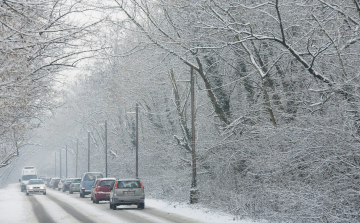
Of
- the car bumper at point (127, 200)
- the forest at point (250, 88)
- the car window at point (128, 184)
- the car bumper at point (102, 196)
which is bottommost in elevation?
the car bumper at point (102, 196)

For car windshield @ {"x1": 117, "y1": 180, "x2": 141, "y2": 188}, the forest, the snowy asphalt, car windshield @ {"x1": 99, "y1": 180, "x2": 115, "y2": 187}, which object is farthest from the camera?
car windshield @ {"x1": 99, "y1": 180, "x2": 115, "y2": 187}

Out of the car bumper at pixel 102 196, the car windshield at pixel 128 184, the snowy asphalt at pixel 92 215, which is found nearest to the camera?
the snowy asphalt at pixel 92 215

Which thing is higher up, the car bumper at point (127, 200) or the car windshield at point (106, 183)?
the car windshield at point (106, 183)

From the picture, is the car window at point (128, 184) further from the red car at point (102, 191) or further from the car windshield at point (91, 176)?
the car windshield at point (91, 176)

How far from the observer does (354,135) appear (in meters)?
11.2

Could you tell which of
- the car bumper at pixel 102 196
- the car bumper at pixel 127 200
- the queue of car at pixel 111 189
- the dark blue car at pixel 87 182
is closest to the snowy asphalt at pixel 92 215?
the car bumper at pixel 127 200

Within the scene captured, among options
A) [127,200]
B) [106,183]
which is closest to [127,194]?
[127,200]

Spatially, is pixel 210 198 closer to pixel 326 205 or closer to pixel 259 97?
pixel 259 97

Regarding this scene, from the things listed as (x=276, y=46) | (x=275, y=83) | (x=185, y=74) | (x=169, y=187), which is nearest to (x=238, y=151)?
(x=275, y=83)

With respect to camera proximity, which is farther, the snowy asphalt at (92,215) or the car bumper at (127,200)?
the car bumper at (127,200)

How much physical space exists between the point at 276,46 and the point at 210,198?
28.2 feet

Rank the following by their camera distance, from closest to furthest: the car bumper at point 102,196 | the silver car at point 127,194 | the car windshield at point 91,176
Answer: the silver car at point 127,194, the car bumper at point 102,196, the car windshield at point 91,176

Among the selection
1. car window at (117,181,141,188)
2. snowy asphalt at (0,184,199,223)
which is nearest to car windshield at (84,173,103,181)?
snowy asphalt at (0,184,199,223)

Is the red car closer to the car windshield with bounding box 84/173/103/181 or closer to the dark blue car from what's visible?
the dark blue car
